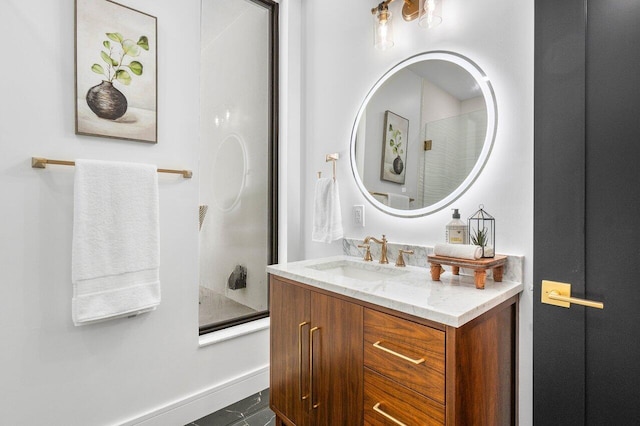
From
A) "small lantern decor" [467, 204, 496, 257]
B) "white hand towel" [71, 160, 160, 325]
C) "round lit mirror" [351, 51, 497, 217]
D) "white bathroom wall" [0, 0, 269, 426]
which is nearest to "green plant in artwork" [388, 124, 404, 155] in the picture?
"round lit mirror" [351, 51, 497, 217]

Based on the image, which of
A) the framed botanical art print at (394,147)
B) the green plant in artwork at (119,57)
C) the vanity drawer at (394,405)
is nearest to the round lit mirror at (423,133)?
the framed botanical art print at (394,147)

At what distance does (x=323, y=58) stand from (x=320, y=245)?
1283 millimetres

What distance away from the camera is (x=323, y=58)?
217 centimetres

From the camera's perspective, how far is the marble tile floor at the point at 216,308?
1955mm

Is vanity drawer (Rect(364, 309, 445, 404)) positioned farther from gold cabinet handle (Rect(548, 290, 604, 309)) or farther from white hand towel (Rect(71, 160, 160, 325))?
white hand towel (Rect(71, 160, 160, 325))

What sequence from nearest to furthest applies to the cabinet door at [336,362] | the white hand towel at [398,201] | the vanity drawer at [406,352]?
the vanity drawer at [406,352], the cabinet door at [336,362], the white hand towel at [398,201]

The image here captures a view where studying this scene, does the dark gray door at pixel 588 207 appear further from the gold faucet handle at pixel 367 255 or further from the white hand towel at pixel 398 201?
the gold faucet handle at pixel 367 255

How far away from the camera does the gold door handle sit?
1071mm

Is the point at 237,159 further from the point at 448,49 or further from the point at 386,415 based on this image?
the point at 386,415

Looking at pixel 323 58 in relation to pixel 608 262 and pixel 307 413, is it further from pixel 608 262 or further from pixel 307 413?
pixel 307 413

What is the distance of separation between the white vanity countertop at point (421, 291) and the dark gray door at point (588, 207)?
8.2 inches

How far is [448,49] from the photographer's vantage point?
4.90 feet

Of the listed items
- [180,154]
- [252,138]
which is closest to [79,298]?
[180,154]

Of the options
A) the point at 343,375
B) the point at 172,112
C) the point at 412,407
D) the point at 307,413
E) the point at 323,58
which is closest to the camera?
the point at 412,407
